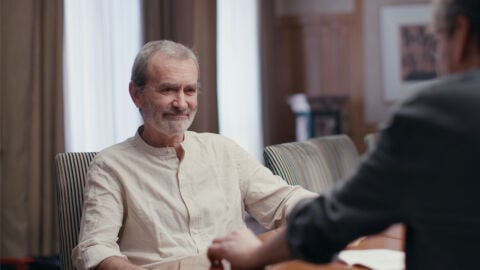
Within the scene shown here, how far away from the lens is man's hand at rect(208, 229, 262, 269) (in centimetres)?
99

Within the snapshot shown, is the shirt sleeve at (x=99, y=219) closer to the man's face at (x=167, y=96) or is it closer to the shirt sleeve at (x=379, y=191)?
the man's face at (x=167, y=96)

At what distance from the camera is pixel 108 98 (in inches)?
158

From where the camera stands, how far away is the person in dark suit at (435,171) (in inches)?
28.6

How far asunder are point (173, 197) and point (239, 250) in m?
0.83

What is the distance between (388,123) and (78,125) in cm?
333

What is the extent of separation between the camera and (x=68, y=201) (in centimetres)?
183

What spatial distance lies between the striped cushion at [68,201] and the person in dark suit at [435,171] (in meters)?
1.19

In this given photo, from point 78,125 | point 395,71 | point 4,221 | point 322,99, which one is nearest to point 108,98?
point 78,125

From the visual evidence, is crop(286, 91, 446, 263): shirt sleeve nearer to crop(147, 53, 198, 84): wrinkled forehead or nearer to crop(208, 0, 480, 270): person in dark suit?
crop(208, 0, 480, 270): person in dark suit

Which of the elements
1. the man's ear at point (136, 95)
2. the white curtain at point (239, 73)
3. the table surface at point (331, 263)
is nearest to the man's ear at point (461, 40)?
the table surface at point (331, 263)

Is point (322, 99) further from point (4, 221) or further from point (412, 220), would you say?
point (412, 220)

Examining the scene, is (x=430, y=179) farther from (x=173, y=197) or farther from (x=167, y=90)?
(x=167, y=90)

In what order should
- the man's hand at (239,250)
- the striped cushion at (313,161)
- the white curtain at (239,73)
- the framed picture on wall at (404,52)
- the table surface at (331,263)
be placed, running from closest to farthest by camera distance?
the man's hand at (239,250)
the table surface at (331,263)
the striped cushion at (313,161)
the white curtain at (239,73)
the framed picture on wall at (404,52)

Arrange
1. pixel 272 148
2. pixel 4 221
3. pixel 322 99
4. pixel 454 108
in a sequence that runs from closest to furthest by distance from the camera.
Answer: pixel 454 108
pixel 272 148
pixel 4 221
pixel 322 99
